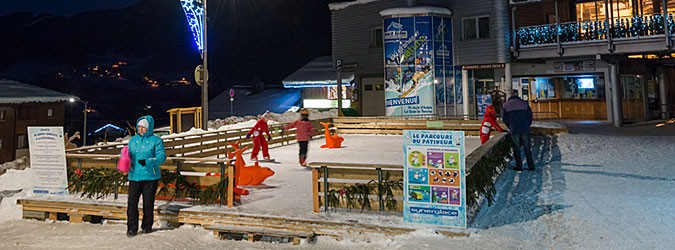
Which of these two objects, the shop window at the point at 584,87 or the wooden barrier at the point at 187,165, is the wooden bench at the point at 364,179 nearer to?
the wooden barrier at the point at 187,165

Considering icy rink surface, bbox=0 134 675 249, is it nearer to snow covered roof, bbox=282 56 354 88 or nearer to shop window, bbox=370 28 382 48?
shop window, bbox=370 28 382 48

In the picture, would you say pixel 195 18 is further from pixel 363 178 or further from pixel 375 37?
pixel 375 37

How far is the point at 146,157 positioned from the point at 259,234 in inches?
79.0

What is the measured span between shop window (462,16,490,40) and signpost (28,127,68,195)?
2081cm

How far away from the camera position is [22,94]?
104ft

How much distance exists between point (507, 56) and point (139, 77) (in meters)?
95.3

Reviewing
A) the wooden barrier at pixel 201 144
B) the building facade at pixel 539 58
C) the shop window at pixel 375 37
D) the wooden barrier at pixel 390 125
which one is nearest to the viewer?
the wooden barrier at pixel 201 144

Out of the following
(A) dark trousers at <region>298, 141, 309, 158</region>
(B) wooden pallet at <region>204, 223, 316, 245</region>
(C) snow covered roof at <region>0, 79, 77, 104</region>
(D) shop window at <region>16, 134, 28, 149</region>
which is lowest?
(B) wooden pallet at <region>204, 223, 316, 245</region>

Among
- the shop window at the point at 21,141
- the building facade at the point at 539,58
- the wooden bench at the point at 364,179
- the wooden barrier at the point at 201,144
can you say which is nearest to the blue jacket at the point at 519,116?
the wooden bench at the point at 364,179

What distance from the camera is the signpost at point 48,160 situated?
305 inches

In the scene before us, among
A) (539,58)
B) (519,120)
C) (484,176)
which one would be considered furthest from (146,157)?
(539,58)

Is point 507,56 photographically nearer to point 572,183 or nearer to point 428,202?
point 572,183

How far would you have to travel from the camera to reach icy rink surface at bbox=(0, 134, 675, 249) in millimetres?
5184

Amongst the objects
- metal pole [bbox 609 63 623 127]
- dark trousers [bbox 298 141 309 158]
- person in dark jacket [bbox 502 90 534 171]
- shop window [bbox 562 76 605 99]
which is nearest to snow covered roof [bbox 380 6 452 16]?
shop window [bbox 562 76 605 99]
